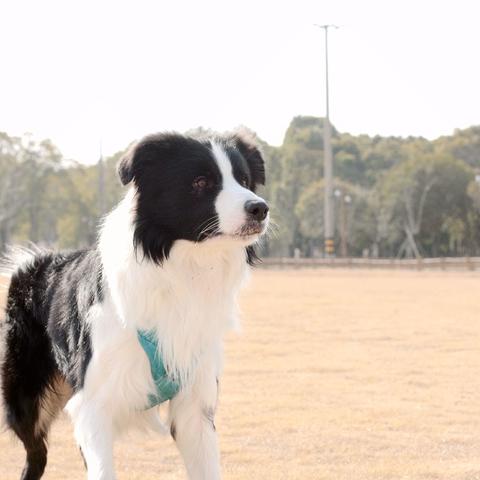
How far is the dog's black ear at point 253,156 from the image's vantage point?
5.07m

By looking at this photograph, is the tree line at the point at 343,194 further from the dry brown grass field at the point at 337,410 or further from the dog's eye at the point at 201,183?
the dog's eye at the point at 201,183

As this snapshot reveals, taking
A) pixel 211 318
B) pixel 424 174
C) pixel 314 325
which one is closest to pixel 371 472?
pixel 211 318

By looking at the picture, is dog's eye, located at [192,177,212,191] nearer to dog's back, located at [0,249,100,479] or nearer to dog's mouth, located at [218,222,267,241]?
dog's mouth, located at [218,222,267,241]

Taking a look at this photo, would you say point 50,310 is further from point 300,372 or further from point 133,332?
point 300,372

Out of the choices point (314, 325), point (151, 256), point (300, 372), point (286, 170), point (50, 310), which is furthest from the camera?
point (286, 170)

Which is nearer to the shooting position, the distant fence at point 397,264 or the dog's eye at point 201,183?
the dog's eye at point 201,183

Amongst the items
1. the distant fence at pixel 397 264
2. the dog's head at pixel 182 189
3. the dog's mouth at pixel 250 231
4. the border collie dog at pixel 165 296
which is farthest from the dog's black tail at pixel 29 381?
the distant fence at pixel 397 264

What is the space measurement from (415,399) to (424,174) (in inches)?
2654

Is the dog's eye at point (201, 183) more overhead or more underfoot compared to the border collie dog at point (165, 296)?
more overhead

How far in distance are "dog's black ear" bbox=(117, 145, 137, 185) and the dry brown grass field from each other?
49.4 inches

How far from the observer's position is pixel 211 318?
15.9 ft

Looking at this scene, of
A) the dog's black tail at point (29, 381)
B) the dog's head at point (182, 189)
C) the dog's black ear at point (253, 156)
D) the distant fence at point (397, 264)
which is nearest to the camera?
the dog's head at point (182, 189)

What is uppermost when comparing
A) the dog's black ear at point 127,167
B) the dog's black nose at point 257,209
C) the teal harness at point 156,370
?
the dog's black ear at point 127,167

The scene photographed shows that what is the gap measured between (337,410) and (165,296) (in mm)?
3726
